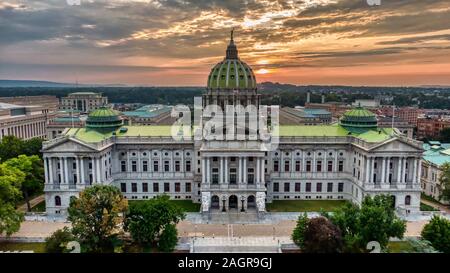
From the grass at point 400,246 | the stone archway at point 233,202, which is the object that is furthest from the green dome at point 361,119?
the grass at point 400,246

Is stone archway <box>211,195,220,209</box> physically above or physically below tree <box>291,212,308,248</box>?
below

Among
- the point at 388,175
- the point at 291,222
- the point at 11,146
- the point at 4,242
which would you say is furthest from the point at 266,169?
the point at 11,146

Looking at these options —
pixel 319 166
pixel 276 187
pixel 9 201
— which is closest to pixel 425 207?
pixel 319 166

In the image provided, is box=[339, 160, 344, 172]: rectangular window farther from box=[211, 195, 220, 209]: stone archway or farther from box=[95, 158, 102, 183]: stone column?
box=[95, 158, 102, 183]: stone column

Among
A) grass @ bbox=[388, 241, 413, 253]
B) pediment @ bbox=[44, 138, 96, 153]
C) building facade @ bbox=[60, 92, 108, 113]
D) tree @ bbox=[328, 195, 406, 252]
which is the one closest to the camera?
tree @ bbox=[328, 195, 406, 252]

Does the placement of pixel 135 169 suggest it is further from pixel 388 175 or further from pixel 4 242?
pixel 388 175

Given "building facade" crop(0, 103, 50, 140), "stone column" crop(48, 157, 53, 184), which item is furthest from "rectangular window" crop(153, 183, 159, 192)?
"building facade" crop(0, 103, 50, 140)

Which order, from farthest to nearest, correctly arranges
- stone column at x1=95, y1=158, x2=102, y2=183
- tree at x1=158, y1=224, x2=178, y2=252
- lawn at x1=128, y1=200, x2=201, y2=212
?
1. lawn at x1=128, y1=200, x2=201, y2=212
2. stone column at x1=95, y1=158, x2=102, y2=183
3. tree at x1=158, y1=224, x2=178, y2=252

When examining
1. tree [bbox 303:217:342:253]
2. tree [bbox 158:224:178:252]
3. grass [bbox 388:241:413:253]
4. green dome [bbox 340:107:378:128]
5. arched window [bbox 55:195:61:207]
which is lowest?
grass [bbox 388:241:413:253]
